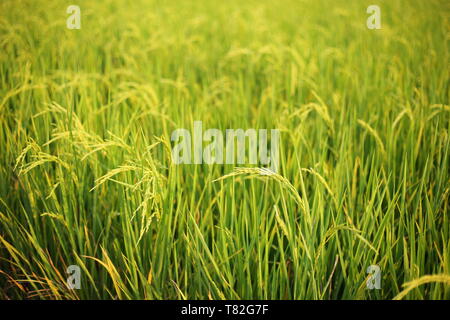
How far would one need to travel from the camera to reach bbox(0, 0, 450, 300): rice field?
1.07 m

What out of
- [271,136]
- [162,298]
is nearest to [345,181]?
[271,136]

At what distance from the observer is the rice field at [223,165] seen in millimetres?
1070

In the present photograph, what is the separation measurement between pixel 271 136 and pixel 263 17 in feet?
5.04

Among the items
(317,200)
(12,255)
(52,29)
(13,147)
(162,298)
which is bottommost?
(162,298)

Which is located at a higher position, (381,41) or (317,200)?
(381,41)

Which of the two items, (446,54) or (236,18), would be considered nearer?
(446,54)

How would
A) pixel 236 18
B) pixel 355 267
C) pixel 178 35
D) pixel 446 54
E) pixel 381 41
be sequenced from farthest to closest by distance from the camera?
pixel 236 18, pixel 178 35, pixel 381 41, pixel 446 54, pixel 355 267

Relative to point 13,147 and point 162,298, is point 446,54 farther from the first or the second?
point 13,147

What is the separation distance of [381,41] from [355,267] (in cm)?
135

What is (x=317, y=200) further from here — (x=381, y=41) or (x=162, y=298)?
(x=381, y=41)

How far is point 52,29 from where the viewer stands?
6.13 ft

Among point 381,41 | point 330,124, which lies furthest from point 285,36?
point 330,124

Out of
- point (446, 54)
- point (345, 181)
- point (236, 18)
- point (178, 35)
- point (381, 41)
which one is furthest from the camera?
point (236, 18)

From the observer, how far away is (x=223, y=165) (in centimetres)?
133
